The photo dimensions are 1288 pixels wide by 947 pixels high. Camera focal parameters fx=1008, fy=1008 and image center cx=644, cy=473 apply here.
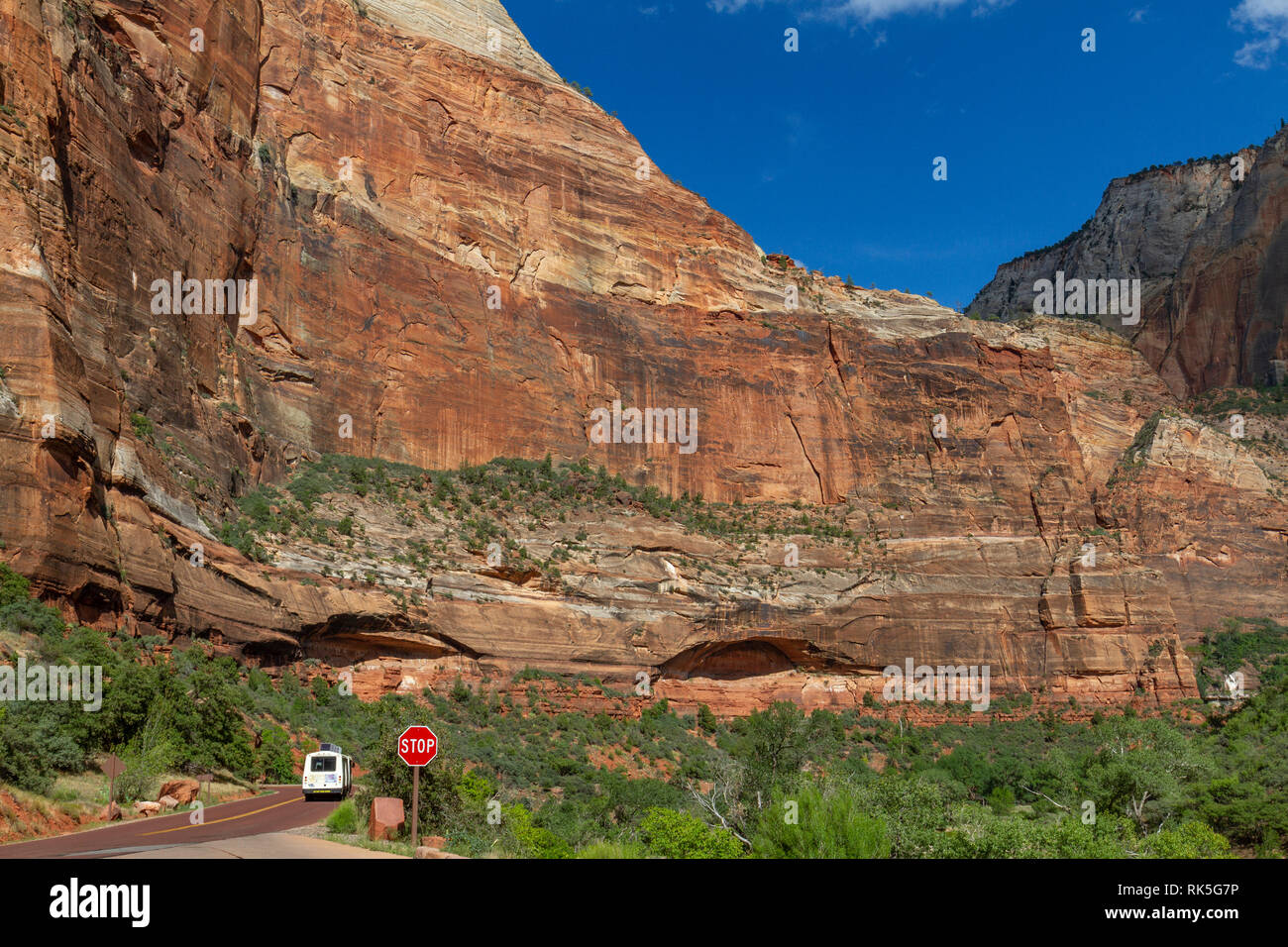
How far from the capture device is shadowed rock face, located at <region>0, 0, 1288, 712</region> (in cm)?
3119

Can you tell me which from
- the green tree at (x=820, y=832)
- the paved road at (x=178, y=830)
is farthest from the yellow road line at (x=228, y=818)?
the green tree at (x=820, y=832)

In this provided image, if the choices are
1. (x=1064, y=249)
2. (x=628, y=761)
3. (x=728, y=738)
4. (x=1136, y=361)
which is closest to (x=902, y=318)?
(x=1136, y=361)

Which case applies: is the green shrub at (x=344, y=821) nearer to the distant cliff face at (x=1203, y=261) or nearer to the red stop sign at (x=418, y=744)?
the red stop sign at (x=418, y=744)

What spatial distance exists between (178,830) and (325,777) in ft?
26.9

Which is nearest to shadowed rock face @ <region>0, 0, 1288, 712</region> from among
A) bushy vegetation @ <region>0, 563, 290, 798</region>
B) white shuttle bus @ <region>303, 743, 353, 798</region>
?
bushy vegetation @ <region>0, 563, 290, 798</region>

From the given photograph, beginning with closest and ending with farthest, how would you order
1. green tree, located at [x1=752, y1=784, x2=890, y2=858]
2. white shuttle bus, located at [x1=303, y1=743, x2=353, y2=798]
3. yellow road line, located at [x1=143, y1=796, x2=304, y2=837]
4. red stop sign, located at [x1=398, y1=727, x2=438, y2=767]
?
red stop sign, located at [x1=398, y1=727, x2=438, y2=767], yellow road line, located at [x1=143, y1=796, x2=304, y2=837], green tree, located at [x1=752, y1=784, x2=890, y2=858], white shuttle bus, located at [x1=303, y1=743, x2=353, y2=798]

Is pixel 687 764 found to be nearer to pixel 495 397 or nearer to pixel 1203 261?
pixel 495 397

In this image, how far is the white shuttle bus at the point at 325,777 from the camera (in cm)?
2384

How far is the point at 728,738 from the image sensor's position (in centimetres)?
4738

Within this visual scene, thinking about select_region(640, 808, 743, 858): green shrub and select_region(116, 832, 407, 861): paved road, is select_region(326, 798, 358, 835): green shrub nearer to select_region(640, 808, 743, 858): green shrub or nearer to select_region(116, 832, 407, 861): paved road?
select_region(116, 832, 407, 861): paved road

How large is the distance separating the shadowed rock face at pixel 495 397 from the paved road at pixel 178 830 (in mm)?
8475

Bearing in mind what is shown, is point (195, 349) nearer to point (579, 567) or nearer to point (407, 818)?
point (579, 567)

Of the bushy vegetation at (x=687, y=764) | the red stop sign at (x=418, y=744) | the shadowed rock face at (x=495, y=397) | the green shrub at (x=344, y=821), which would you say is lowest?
the bushy vegetation at (x=687, y=764)

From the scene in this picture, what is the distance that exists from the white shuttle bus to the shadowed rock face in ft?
24.8
